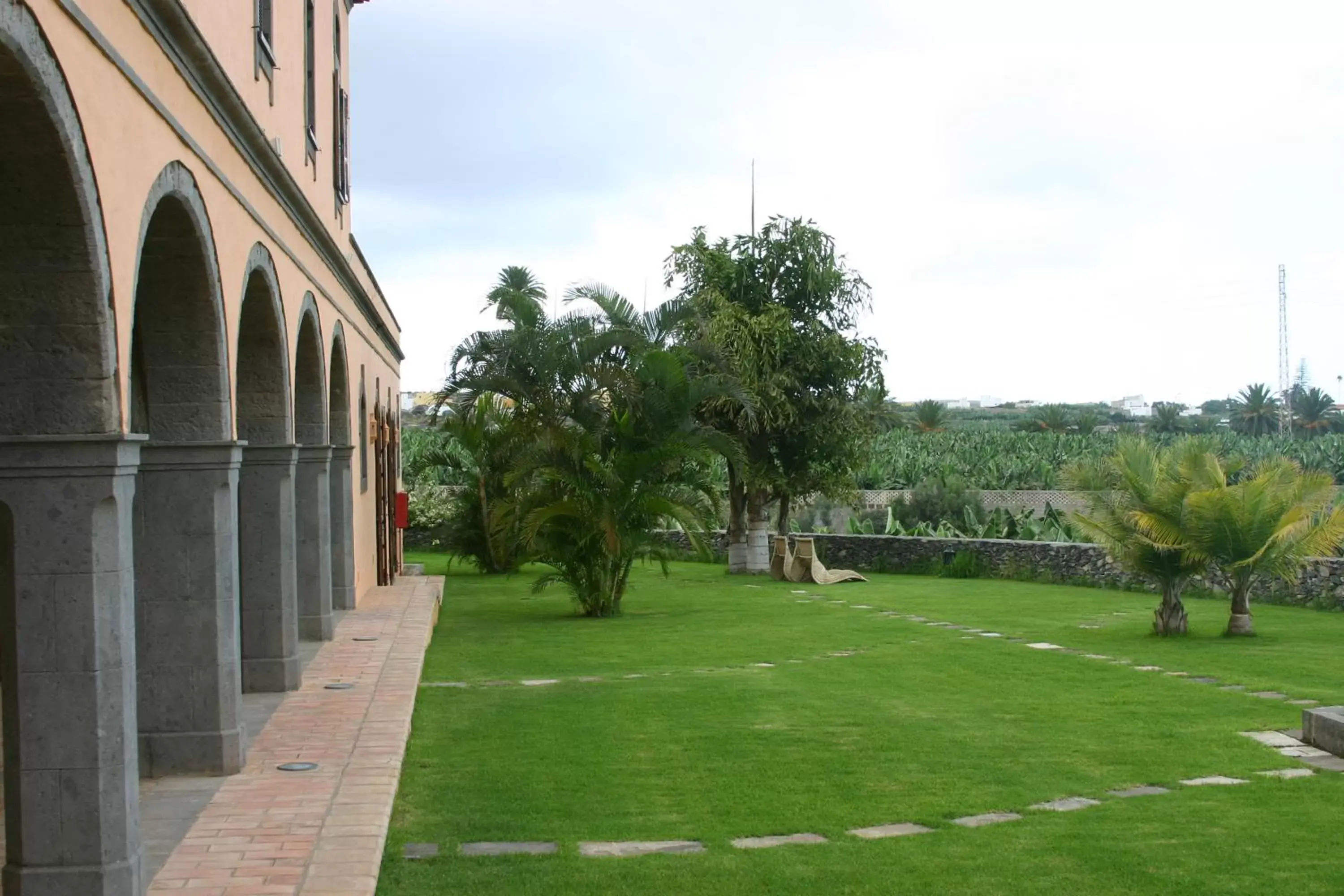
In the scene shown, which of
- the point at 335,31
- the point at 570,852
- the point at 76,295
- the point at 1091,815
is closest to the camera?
the point at 76,295

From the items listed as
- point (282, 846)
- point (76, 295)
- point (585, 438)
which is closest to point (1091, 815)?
point (282, 846)

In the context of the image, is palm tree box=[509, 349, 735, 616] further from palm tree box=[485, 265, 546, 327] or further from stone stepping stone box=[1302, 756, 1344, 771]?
stone stepping stone box=[1302, 756, 1344, 771]

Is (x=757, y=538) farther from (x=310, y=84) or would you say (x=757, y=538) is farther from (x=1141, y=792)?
(x=1141, y=792)

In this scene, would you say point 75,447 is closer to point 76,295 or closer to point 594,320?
point 76,295

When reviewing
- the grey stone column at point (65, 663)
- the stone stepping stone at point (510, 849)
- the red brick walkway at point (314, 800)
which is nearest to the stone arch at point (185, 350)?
the red brick walkway at point (314, 800)

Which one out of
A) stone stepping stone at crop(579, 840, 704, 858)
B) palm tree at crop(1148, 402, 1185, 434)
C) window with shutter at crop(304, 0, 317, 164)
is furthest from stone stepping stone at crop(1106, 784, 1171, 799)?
palm tree at crop(1148, 402, 1185, 434)

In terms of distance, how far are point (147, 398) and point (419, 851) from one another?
304cm

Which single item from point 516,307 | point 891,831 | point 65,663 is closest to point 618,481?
point 516,307

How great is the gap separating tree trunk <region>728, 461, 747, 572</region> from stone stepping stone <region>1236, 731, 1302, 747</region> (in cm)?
1898

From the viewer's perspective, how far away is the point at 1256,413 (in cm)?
9312

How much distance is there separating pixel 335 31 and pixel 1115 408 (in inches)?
5479

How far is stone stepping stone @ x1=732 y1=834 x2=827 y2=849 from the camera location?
7168 mm

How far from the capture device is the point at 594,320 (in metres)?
21.2

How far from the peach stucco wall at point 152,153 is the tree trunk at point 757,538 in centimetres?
1582
